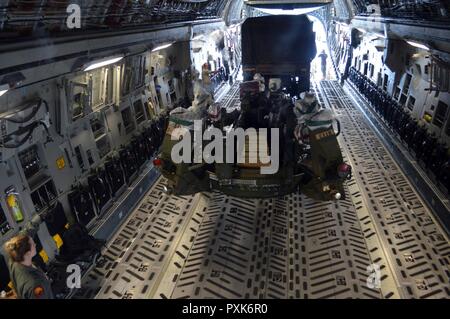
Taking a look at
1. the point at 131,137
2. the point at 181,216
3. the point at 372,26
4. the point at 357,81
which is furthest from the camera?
the point at 357,81

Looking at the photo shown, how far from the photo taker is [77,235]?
5621 mm

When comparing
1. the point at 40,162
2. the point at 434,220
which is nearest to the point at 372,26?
the point at 434,220

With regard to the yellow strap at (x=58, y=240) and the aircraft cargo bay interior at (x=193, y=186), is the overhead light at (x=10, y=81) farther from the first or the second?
the yellow strap at (x=58, y=240)

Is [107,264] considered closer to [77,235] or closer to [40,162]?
[77,235]

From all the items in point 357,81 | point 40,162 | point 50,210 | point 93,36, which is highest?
point 93,36

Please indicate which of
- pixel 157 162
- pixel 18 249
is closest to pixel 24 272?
pixel 18 249

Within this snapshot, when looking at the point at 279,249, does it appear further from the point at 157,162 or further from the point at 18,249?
the point at 18,249

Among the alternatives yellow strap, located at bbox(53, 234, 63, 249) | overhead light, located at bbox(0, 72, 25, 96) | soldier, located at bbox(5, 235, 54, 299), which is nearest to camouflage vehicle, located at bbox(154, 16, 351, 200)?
yellow strap, located at bbox(53, 234, 63, 249)

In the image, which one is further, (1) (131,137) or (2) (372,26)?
(2) (372,26)

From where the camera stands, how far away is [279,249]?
571cm

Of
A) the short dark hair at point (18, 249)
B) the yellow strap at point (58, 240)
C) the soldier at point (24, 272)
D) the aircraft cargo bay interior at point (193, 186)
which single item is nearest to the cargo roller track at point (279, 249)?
the aircraft cargo bay interior at point (193, 186)

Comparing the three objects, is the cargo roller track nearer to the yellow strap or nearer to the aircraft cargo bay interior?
the aircraft cargo bay interior

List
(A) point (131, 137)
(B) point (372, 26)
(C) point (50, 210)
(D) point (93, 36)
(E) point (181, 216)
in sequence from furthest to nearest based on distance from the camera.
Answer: (B) point (372, 26)
(A) point (131, 137)
(E) point (181, 216)
(D) point (93, 36)
(C) point (50, 210)

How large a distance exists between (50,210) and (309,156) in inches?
154
